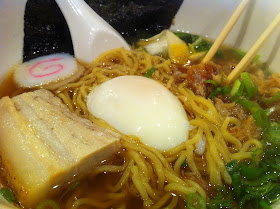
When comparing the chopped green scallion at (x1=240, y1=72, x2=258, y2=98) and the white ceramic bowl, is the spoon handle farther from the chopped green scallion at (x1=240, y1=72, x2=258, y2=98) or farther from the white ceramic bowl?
the chopped green scallion at (x1=240, y1=72, x2=258, y2=98)

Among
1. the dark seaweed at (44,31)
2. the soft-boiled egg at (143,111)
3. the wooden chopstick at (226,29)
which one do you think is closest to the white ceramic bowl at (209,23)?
the dark seaweed at (44,31)

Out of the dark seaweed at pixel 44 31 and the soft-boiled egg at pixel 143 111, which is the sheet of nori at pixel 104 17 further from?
the soft-boiled egg at pixel 143 111

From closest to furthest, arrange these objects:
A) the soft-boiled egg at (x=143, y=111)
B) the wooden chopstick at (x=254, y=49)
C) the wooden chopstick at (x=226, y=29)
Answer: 1. the soft-boiled egg at (x=143, y=111)
2. the wooden chopstick at (x=254, y=49)
3. the wooden chopstick at (x=226, y=29)

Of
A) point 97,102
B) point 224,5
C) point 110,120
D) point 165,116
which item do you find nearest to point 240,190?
point 165,116

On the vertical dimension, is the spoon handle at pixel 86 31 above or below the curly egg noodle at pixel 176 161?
above

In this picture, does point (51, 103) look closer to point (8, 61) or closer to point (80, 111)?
point (80, 111)

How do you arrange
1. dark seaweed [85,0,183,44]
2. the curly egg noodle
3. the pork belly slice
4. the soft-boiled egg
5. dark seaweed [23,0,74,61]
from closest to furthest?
the pork belly slice, the curly egg noodle, the soft-boiled egg, dark seaweed [23,0,74,61], dark seaweed [85,0,183,44]

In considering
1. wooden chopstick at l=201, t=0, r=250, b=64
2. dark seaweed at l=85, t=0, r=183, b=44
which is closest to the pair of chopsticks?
wooden chopstick at l=201, t=0, r=250, b=64
